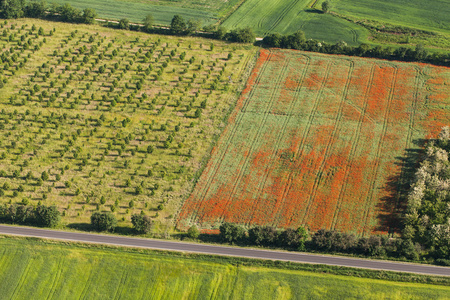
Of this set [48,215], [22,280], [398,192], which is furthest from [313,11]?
[22,280]

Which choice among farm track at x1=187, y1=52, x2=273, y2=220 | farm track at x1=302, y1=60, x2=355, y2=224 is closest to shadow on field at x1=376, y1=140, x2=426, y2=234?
farm track at x1=302, y1=60, x2=355, y2=224

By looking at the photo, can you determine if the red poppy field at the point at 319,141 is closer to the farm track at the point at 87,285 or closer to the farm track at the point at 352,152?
the farm track at the point at 352,152

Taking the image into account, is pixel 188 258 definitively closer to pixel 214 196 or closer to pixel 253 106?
pixel 214 196

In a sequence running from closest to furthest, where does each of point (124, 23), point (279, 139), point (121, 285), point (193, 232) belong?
1. point (121, 285)
2. point (193, 232)
3. point (279, 139)
4. point (124, 23)

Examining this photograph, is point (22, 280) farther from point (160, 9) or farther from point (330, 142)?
point (160, 9)

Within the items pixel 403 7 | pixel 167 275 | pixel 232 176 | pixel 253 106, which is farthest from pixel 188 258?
pixel 403 7

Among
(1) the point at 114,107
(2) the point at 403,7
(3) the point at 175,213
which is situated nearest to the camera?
(3) the point at 175,213

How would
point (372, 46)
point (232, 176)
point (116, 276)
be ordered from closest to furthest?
point (116, 276)
point (232, 176)
point (372, 46)

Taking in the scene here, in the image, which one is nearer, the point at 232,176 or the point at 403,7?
the point at 232,176
